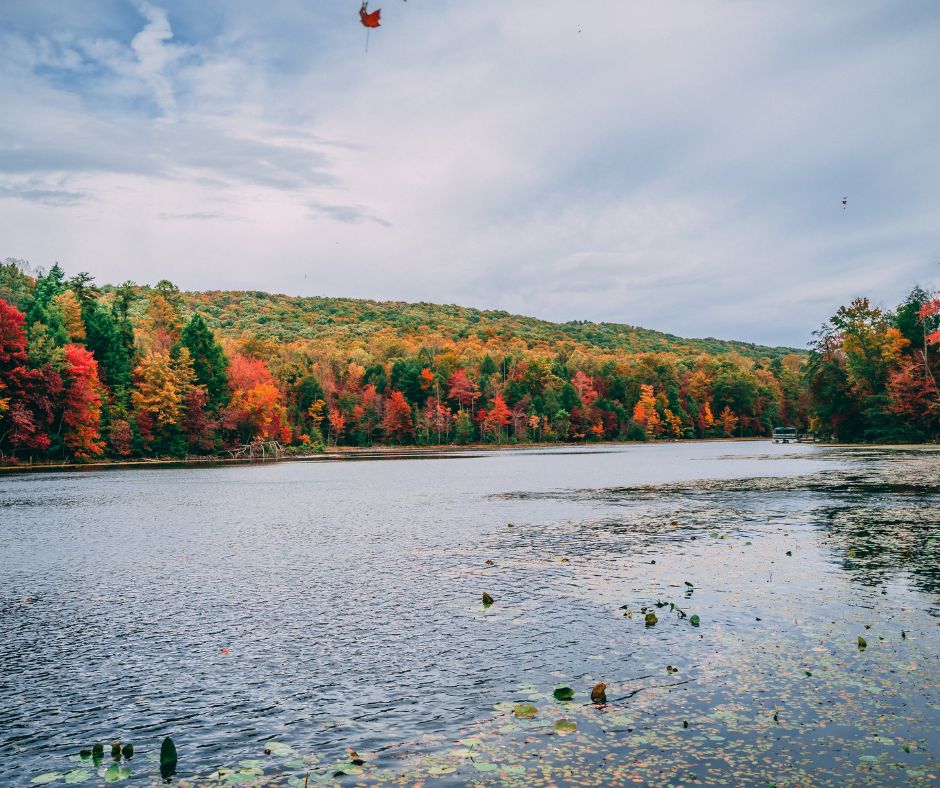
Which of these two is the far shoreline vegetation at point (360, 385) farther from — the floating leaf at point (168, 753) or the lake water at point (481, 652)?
the floating leaf at point (168, 753)

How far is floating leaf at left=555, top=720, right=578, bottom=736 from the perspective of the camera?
8.12 metres

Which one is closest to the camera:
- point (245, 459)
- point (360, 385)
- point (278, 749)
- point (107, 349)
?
point (278, 749)

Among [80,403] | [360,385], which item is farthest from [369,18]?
[360,385]

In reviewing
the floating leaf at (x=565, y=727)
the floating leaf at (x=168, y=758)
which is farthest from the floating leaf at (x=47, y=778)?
the floating leaf at (x=565, y=727)

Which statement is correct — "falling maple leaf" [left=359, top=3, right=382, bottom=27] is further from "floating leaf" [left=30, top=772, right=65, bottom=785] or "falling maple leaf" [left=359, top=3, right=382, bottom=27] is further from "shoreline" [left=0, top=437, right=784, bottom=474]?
"shoreline" [left=0, top=437, right=784, bottom=474]

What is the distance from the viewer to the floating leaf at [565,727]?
812cm

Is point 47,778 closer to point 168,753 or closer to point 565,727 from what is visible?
point 168,753

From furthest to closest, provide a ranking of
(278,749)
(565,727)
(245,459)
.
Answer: (245,459) < (565,727) < (278,749)

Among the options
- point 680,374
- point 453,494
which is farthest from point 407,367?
point 453,494

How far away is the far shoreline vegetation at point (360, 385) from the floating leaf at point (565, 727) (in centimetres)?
6276

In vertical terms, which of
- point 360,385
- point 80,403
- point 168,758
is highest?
point 360,385

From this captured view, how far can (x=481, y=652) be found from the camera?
36.9ft

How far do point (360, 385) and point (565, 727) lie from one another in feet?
468

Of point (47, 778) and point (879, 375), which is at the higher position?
point (879, 375)
